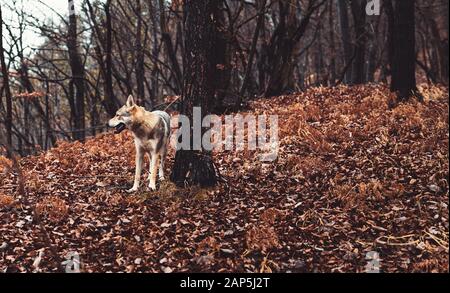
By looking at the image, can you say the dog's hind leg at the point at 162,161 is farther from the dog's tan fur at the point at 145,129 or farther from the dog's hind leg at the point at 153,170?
the dog's hind leg at the point at 153,170

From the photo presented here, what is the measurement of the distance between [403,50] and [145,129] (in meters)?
6.79

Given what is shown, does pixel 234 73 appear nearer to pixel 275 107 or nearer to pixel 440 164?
pixel 275 107

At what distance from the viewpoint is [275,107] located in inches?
549

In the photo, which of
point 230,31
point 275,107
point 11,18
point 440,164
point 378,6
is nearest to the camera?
point 440,164

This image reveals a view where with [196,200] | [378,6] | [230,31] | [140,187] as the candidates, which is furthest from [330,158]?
[378,6]

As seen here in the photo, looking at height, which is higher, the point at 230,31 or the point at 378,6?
the point at 378,6

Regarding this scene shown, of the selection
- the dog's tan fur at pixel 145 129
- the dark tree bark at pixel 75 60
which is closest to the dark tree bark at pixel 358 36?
the dark tree bark at pixel 75 60

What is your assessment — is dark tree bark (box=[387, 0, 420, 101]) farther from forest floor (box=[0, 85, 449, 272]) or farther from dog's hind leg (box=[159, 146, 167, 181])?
dog's hind leg (box=[159, 146, 167, 181])

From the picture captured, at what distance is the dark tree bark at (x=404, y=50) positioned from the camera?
1140cm

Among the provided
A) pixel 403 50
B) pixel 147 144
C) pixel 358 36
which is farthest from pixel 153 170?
pixel 358 36

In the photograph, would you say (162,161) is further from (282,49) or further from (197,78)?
(282,49)
